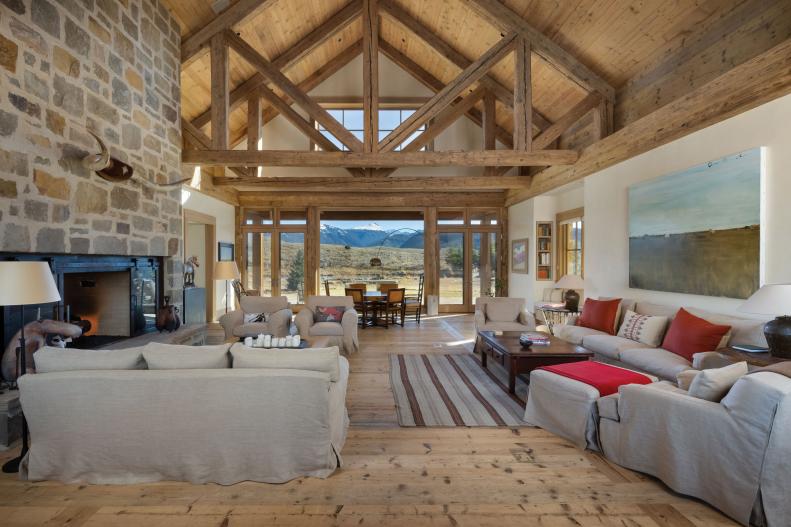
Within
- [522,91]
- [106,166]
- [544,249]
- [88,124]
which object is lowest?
[544,249]

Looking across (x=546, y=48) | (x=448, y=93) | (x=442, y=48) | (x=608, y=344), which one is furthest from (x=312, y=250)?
(x=608, y=344)

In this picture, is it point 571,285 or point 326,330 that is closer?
point 326,330

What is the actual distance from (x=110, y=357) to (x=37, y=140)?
7.38 feet

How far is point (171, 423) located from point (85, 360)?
69 cm

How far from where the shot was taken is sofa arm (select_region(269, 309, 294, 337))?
5.49 meters

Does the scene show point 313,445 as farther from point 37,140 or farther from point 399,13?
point 399,13

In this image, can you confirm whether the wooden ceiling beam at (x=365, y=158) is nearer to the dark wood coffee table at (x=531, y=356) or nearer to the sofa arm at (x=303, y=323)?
the sofa arm at (x=303, y=323)

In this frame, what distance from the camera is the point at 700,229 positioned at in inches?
162

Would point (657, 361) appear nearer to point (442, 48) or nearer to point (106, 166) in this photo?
point (106, 166)

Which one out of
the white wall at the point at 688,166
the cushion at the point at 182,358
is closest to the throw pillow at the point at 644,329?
the white wall at the point at 688,166

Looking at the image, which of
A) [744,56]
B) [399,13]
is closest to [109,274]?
[399,13]

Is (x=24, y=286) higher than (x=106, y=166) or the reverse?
the reverse

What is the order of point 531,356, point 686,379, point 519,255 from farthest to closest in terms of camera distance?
1. point 519,255
2. point 531,356
3. point 686,379

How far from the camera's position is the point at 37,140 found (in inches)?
129
